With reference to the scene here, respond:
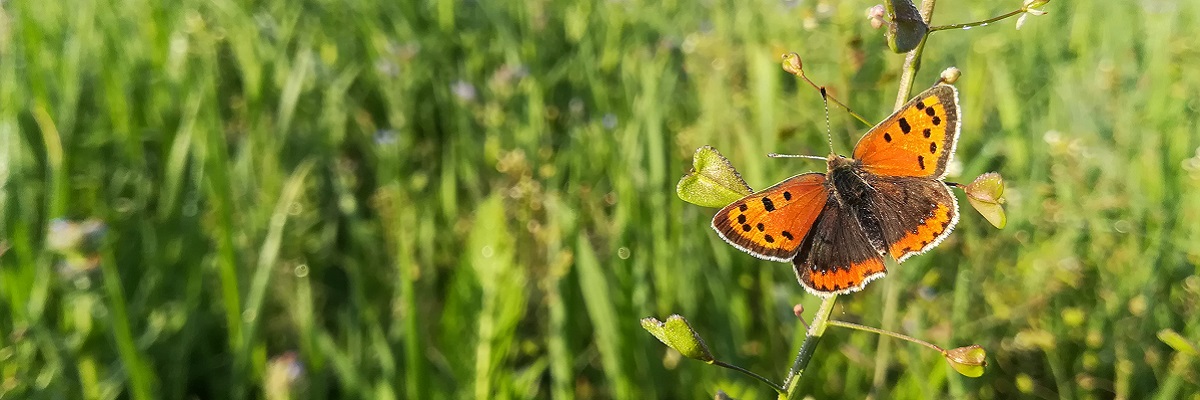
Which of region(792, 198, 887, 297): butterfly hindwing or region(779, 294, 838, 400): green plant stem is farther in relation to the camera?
region(792, 198, 887, 297): butterfly hindwing

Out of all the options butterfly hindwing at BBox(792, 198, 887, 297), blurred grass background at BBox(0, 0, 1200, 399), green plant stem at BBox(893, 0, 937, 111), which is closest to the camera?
green plant stem at BBox(893, 0, 937, 111)

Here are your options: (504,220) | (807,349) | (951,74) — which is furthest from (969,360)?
(504,220)

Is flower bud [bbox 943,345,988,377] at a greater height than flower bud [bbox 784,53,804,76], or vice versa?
flower bud [bbox 784,53,804,76]

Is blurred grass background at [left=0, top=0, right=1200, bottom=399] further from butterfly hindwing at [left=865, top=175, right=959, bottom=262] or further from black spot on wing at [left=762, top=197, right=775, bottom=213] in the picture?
black spot on wing at [left=762, top=197, right=775, bottom=213]

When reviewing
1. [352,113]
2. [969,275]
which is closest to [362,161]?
[352,113]

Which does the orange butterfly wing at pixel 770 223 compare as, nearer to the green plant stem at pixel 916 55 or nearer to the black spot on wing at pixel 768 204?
the black spot on wing at pixel 768 204

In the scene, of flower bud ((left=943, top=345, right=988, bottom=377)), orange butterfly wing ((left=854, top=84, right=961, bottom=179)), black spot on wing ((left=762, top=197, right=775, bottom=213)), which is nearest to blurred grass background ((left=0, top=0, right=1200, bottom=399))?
orange butterfly wing ((left=854, top=84, right=961, bottom=179))
